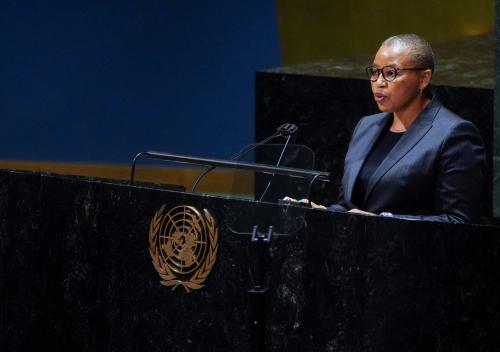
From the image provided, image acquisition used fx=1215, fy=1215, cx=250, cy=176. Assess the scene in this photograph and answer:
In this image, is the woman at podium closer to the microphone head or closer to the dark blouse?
the dark blouse

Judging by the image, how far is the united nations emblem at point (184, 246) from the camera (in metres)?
3.40

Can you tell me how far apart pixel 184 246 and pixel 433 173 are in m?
0.74

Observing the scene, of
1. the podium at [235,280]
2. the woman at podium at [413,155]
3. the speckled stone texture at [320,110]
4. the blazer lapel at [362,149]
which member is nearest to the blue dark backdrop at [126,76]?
the speckled stone texture at [320,110]

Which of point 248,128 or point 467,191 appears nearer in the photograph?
point 467,191

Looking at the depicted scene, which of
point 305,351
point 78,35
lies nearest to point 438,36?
point 78,35

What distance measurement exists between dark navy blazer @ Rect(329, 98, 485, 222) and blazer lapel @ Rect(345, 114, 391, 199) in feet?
0.31

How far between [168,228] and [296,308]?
0.49 metres

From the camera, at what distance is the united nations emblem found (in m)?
3.40

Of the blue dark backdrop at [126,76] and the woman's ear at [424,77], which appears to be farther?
the blue dark backdrop at [126,76]

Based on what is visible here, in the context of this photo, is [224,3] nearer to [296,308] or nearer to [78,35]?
Answer: [78,35]

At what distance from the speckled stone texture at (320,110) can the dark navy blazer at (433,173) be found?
226cm

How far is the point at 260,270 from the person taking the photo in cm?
328

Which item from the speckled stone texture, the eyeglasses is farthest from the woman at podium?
the speckled stone texture

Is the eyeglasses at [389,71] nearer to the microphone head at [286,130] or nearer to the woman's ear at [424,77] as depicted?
the woman's ear at [424,77]
